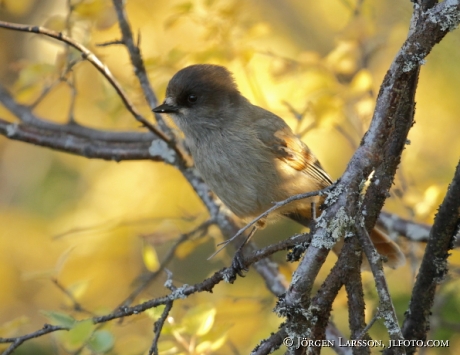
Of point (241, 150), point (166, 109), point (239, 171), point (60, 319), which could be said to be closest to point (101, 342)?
point (60, 319)

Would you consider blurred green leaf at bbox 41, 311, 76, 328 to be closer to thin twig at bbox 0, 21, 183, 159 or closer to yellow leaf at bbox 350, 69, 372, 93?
thin twig at bbox 0, 21, 183, 159

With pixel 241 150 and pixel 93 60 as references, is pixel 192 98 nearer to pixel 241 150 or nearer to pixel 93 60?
pixel 241 150

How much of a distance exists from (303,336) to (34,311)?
4472 mm

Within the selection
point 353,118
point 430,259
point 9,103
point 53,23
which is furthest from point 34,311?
point 430,259

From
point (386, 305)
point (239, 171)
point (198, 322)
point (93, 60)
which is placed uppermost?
point (93, 60)

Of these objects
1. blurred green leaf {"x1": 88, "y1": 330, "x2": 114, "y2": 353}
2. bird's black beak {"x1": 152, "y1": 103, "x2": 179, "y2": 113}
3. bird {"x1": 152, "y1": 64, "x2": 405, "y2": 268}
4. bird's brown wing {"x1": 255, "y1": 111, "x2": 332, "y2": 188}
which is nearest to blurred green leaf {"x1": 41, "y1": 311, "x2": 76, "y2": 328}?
blurred green leaf {"x1": 88, "y1": 330, "x2": 114, "y2": 353}

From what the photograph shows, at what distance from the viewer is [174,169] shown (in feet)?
16.3

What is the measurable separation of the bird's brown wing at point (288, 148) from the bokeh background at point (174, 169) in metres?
0.21

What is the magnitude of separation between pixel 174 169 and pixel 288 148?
6.09 feet

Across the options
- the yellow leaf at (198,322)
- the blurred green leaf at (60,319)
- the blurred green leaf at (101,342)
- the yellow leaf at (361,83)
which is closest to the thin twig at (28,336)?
the blurred green leaf at (60,319)

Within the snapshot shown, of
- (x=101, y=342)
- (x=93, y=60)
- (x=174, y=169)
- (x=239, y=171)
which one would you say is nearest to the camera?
(x=101, y=342)

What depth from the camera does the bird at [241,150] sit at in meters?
3.04

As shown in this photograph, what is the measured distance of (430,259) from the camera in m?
2.26

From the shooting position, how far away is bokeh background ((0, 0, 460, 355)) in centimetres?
331
